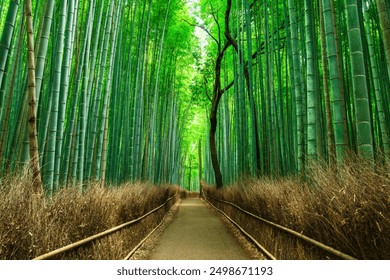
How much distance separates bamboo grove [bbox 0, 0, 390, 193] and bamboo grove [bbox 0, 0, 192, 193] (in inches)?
0.7

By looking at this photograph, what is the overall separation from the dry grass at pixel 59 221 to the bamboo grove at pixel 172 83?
0.44 metres

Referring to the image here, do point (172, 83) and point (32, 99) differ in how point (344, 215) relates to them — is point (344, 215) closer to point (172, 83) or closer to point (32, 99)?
point (32, 99)

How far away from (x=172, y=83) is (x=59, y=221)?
9717mm

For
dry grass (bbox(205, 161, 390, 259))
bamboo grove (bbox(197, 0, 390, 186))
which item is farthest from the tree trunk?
bamboo grove (bbox(197, 0, 390, 186))

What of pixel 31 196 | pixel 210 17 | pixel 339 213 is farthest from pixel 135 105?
pixel 210 17

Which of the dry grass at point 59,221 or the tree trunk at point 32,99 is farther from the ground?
the tree trunk at point 32,99

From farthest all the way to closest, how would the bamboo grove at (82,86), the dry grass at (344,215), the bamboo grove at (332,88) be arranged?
the bamboo grove at (82,86) < the bamboo grove at (332,88) < the dry grass at (344,215)

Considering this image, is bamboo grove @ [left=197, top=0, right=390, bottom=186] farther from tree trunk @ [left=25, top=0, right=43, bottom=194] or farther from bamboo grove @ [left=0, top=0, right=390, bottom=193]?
tree trunk @ [left=25, top=0, right=43, bottom=194]

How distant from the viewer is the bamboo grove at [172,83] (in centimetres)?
259

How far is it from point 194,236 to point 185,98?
34.5 ft

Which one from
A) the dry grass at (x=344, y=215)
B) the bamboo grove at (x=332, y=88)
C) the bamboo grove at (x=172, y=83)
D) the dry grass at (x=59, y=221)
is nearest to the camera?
the dry grass at (x=344, y=215)

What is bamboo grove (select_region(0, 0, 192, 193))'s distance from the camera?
114 inches

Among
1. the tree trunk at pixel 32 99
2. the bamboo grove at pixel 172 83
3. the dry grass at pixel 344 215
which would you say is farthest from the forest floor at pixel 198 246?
the tree trunk at pixel 32 99

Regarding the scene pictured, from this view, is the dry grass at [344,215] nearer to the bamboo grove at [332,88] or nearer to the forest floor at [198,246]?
the bamboo grove at [332,88]
